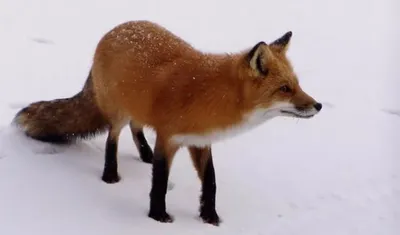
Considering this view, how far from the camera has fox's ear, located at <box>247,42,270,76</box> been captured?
3891mm

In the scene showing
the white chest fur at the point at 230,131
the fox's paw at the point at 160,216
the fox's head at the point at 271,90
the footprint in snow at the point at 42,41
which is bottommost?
the fox's paw at the point at 160,216

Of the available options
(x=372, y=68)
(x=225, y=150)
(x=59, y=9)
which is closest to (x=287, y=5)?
(x=372, y=68)

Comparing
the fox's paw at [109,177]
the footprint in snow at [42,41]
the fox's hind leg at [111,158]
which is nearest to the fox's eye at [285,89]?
the fox's hind leg at [111,158]

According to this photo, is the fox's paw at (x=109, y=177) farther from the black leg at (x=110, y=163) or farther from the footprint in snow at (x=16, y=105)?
the footprint in snow at (x=16, y=105)

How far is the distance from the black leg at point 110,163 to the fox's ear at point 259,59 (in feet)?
5.06

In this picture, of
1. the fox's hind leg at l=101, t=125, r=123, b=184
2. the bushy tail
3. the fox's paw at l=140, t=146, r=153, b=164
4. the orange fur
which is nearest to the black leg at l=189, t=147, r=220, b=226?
the orange fur

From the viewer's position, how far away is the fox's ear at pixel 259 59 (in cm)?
389

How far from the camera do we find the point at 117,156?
5.33m

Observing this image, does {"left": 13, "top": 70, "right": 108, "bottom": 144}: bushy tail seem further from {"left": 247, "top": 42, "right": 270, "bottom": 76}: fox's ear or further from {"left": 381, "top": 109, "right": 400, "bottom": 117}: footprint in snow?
{"left": 381, "top": 109, "right": 400, "bottom": 117}: footprint in snow

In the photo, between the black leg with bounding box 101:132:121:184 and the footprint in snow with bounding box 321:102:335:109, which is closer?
the black leg with bounding box 101:132:121:184

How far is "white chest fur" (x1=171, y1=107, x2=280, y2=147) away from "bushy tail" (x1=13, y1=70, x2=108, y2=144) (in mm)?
1094

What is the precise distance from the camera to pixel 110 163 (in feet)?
16.2

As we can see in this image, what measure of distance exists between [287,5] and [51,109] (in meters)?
6.65

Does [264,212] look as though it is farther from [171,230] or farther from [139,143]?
[139,143]
